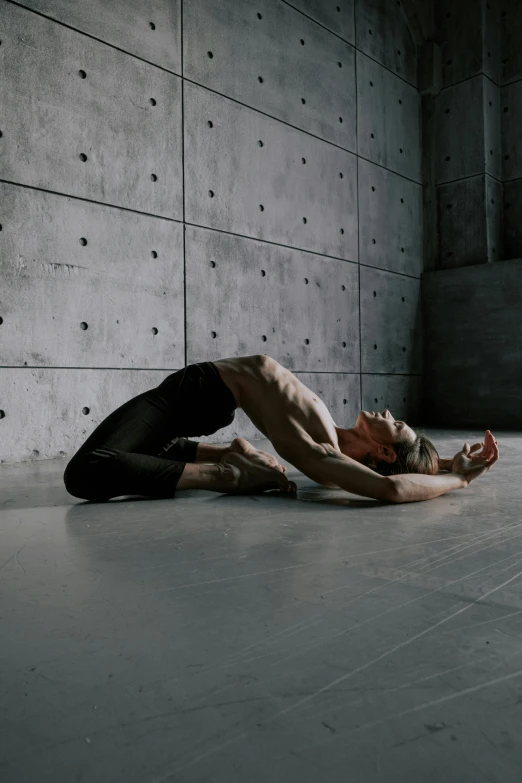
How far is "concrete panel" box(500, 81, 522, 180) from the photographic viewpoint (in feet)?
29.1

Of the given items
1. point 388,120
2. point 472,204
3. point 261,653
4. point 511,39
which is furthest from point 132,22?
point 261,653

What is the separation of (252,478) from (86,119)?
381 centimetres

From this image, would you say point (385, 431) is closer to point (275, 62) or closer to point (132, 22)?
point (132, 22)

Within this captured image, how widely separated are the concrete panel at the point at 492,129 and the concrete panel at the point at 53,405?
620 centimetres

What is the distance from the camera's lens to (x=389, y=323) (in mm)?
8586

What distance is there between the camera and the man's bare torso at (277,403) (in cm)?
314

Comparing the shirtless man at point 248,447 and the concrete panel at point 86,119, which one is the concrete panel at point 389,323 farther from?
the shirtless man at point 248,447

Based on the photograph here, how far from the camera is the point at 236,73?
6695 millimetres

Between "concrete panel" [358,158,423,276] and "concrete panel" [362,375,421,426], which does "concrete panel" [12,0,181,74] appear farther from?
"concrete panel" [362,375,421,426]

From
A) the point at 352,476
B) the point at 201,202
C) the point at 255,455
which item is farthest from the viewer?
the point at 201,202

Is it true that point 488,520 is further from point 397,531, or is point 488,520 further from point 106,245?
point 106,245

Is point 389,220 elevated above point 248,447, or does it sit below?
above

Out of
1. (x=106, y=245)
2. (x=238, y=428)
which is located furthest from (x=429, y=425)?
(x=106, y=245)

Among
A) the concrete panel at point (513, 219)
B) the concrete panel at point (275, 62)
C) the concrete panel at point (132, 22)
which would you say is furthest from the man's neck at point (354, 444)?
the concrete panel at point (513, 219)
